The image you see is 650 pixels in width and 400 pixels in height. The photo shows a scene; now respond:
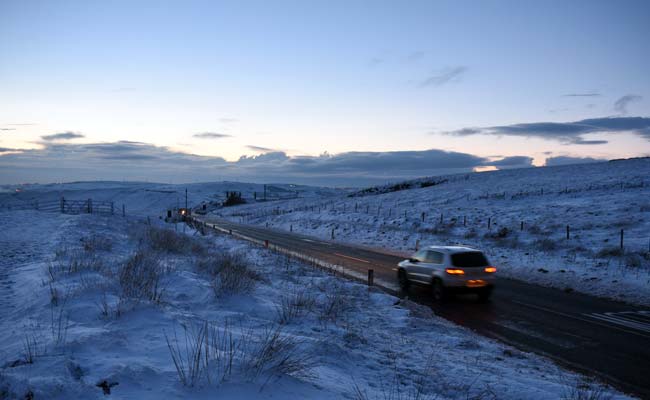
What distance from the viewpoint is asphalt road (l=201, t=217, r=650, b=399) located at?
290 inches

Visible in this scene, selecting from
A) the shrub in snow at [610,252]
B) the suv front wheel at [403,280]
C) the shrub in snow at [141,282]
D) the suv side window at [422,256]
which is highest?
the shrub in snow at [141,282]

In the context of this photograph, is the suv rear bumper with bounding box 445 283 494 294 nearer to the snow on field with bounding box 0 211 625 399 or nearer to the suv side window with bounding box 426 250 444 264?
the suv side window with bounding box 426 250 444 264

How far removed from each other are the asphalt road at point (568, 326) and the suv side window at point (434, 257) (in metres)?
1.16

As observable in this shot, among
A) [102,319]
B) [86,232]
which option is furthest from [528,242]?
[86,232]

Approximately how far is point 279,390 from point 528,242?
23.1 meters

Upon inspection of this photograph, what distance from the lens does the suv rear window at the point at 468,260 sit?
1286cm

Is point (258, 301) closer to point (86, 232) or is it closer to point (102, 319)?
point (102, 319)

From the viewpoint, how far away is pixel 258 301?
942 cm

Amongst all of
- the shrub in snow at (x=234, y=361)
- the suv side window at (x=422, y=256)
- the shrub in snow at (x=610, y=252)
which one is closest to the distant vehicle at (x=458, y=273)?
the suv side window at (x=422, y=256)

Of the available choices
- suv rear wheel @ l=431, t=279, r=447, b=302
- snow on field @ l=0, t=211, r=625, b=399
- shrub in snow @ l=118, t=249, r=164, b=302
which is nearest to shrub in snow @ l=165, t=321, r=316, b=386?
snow on field @ l=0, t=211, r=625, b=399

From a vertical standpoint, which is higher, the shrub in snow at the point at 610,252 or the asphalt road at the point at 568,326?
the shrub in snow at the point at 610,252

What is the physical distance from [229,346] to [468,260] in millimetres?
9129

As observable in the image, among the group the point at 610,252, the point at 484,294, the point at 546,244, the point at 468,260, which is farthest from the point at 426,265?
the point at 546,244

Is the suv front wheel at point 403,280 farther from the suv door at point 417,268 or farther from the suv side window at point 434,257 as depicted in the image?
the suv side window at point 434,257
